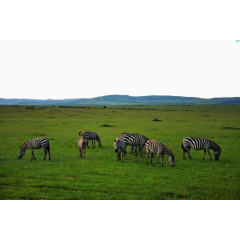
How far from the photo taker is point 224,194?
8398mm

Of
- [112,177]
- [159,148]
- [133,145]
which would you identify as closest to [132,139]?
[133,145]

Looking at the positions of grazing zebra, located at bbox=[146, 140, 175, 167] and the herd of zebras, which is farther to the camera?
the herd of zebras

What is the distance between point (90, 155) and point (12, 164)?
4064mm

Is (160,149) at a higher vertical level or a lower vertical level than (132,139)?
lower

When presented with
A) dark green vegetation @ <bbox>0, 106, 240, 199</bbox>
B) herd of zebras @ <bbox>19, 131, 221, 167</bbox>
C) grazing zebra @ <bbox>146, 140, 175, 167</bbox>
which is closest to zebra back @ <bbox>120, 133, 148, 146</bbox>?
herd of zebras @ <bbox>19, 131, 221, 167</bbox>

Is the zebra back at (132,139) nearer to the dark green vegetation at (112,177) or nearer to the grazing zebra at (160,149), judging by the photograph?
the dark green vegetation at (112,177)

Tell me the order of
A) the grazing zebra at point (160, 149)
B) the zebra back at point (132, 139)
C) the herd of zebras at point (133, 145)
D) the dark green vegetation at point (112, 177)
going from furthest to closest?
the zebra back at point (132, 139) → the herd of zebras at point (133, 145) → the grazing zebra at point (160, 149) → the dark green vegetation at point (112, 177)

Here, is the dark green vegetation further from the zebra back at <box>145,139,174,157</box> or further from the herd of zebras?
the zebra back at <box>145,139,174,157</box>

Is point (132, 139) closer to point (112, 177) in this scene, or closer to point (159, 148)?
point (159, 148)

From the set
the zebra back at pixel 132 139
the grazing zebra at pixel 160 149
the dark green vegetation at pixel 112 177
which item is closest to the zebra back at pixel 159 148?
the grazing zebra at pixel 160 149

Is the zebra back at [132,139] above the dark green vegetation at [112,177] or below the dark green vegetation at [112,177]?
above

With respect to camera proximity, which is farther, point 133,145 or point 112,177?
point 133,145

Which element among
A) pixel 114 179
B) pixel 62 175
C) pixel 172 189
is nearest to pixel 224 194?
pixel 172 189

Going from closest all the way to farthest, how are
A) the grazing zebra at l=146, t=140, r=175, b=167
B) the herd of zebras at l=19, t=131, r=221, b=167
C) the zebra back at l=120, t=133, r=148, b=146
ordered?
the grazing zebra at l=146, t=140, r=175, b=167 → the herd of zebras at l=19, t=131, r=221, b=167 → the zebra back at l=120, t=133, r=148, b=146
